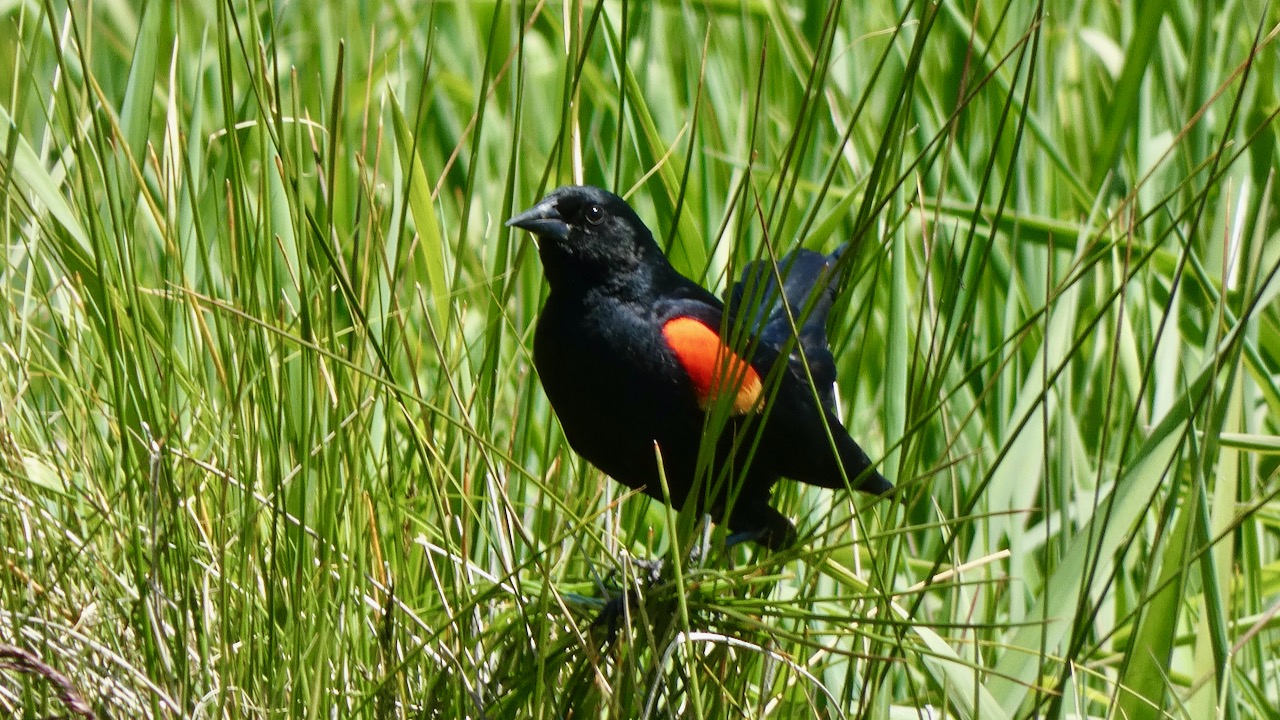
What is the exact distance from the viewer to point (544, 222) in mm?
1784

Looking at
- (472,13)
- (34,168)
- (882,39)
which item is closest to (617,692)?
(34,168)

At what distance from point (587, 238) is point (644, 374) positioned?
0.67 ft

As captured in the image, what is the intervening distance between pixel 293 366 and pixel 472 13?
1564mm

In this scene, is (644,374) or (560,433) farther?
(560,433)

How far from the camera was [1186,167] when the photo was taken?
8.04 feet

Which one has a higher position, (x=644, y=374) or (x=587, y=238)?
(x=587, y=238)

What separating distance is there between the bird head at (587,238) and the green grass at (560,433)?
0.23 ft

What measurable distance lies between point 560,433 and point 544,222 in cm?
30

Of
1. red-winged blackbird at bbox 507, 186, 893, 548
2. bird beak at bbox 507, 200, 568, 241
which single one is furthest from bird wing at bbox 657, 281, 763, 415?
bird beak at bbox 507, 200, 568, 241

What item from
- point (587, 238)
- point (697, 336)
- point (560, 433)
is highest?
point (587, 238)

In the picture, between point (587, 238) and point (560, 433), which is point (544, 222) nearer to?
point (587, 238)

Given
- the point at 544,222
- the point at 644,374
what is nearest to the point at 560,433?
the point at 644,374

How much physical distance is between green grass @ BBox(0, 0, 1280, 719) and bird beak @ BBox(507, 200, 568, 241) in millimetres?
35

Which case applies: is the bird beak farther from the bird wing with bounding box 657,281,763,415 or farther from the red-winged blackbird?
the bird wing with bounding box 657,281,763,415
